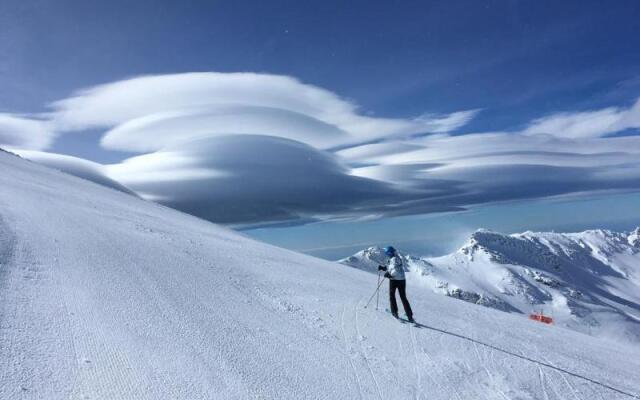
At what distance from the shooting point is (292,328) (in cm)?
985

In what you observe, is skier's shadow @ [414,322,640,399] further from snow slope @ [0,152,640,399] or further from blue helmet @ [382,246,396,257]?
blue helmet @ [382,246,396,257]

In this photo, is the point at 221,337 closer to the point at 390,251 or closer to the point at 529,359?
the point at 390,251

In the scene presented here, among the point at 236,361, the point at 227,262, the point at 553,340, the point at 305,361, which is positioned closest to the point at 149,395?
the point at 236,361

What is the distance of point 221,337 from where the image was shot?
8.32m

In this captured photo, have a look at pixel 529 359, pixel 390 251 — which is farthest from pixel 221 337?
pixel 529 359

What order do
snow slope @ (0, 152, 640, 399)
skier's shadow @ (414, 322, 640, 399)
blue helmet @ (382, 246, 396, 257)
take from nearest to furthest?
1. snow slope @ (0, 152, 640, 399)
2. skier's shadow @ (414, 322, 640, 399)
3. blue helmet @ (382, 246, 396, 257)

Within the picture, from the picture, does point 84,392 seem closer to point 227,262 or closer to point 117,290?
point 117,290

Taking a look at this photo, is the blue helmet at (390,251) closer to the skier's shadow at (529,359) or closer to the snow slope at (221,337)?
the snow slope at (221,337)

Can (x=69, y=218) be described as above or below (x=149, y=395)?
above

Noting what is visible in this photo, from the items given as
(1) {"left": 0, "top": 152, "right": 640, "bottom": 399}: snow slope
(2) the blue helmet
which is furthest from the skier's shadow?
(2) the blue helmet

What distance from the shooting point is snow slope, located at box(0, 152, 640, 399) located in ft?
20.5

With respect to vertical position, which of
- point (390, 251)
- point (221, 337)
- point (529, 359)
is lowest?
point (529, 359)

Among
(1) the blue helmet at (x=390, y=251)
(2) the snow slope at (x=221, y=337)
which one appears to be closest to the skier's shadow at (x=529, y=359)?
(2) the snow slope at (x=221, y=337)

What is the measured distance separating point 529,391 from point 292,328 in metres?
5.61
